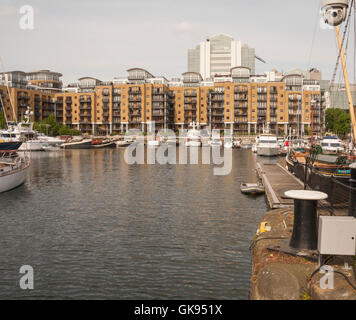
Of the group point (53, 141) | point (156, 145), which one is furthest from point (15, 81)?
point (156, 145)

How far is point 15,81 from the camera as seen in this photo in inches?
5153

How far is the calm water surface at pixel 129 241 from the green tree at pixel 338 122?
323ft

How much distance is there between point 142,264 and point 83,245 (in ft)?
11.7

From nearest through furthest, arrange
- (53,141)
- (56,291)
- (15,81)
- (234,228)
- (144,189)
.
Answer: (56,291)
(234,228)
(144,189)
(53,141)
(15,81)

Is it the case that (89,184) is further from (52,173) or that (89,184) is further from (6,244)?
(6,244)

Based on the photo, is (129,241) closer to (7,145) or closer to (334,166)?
(334,166)

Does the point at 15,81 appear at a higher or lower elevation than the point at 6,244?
higher

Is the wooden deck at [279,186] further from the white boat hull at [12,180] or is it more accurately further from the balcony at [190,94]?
the balcony at [190,94]

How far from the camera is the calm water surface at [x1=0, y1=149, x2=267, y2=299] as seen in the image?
12.5 metres

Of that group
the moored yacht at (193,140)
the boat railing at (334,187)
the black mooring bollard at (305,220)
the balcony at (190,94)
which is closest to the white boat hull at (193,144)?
the moored yacht at (193,140)

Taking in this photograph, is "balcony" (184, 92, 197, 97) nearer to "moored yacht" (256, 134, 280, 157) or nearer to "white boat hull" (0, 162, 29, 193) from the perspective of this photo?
"moored yacht" (256, 134, 280, 157)

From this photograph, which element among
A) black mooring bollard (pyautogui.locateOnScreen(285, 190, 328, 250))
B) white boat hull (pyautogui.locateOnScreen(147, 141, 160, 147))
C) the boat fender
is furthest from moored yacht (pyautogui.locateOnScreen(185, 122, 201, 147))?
black mooring bollard (pyautogui.locateOnScreen(285, 190, 328, 250))

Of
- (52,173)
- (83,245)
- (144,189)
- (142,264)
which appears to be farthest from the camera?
(52,173)
